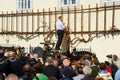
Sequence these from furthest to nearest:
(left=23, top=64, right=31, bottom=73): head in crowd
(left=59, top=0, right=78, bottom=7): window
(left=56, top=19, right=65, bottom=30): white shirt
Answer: (left=59, top=0, right=78, bottom=7): window → (left=56, top=19, right=65, bottom=30): white shirt → (left=23, top=64, right=31, bottom=73): head in crowd

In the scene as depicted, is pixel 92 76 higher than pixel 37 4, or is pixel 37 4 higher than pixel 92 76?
pixel 37 4

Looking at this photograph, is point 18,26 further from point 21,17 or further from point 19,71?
point 19,71

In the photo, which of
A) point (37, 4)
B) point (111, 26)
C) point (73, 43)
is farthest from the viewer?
point (37, 4)

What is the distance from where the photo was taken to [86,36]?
24469 millimetres

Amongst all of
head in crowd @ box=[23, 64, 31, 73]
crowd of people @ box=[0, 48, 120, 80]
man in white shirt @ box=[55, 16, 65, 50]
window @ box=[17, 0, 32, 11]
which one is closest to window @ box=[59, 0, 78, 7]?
man in white shirt @ box=[55, 16, 65, 50]

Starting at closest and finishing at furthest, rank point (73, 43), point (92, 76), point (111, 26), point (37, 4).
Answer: point (92, 76), point (111, 26), point (73, 43), point (37, 4)

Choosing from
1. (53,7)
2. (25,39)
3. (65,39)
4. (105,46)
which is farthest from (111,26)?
(25,39)

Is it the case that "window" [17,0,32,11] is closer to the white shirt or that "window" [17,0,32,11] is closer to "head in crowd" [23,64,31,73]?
the white shirt

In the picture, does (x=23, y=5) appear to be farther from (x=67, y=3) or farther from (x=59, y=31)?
(x=59, y=31)

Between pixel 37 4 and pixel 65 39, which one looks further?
pixel 37 4

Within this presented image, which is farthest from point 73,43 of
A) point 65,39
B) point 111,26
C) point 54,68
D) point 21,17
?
point 54,68

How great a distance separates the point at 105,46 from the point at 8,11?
25.8ft

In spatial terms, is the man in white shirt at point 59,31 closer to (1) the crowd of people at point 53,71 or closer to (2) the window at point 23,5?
(2) the window at point 23,5

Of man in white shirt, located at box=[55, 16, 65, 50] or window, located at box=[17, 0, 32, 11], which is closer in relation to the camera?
man in white shirt, located at box=[55, 16, 65, 50]
